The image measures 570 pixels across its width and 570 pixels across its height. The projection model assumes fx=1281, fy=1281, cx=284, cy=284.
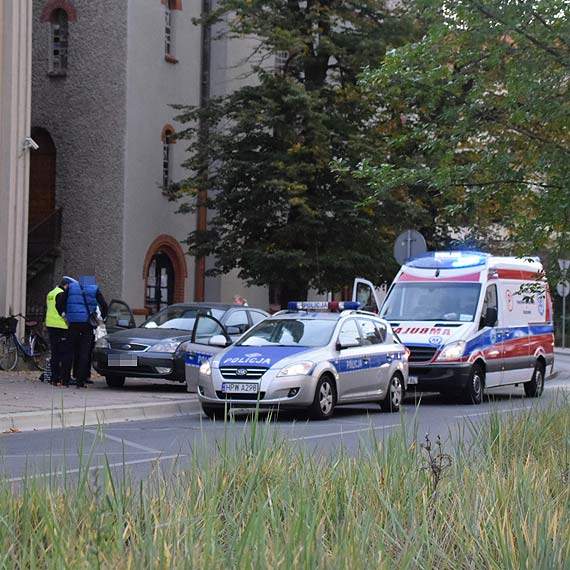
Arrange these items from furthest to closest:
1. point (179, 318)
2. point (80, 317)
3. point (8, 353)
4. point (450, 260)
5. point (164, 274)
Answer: point (164, 274), point (8, 353), point (450, 260), point (179, 318), point (80, 317)

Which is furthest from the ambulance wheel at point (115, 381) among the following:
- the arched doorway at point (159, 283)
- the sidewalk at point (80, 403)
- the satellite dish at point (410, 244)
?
the arched doorway at point (159, 283)

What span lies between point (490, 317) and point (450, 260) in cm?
165

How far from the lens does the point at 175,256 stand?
36.0 m

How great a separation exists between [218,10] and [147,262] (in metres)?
7.11

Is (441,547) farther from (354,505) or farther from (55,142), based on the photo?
(55,142)

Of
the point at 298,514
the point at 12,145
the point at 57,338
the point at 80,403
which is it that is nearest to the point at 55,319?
the point at 57,338

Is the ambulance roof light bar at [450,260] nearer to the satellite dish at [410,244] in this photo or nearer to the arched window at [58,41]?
the satellite dish at [410,244]

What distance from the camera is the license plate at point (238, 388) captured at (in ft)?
54.7

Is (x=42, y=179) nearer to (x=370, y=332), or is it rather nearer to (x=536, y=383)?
(x=536, y=383)

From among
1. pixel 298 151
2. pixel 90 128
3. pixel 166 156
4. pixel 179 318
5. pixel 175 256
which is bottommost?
pixel 179 318

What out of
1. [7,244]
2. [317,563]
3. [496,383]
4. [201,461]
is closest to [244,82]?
[7,244]

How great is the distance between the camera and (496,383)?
22.8m

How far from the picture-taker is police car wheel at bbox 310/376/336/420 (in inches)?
669

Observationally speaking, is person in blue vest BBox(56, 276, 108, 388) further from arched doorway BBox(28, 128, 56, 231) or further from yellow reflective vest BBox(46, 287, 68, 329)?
arched doorway BBox(28, 128, 56, 231)
